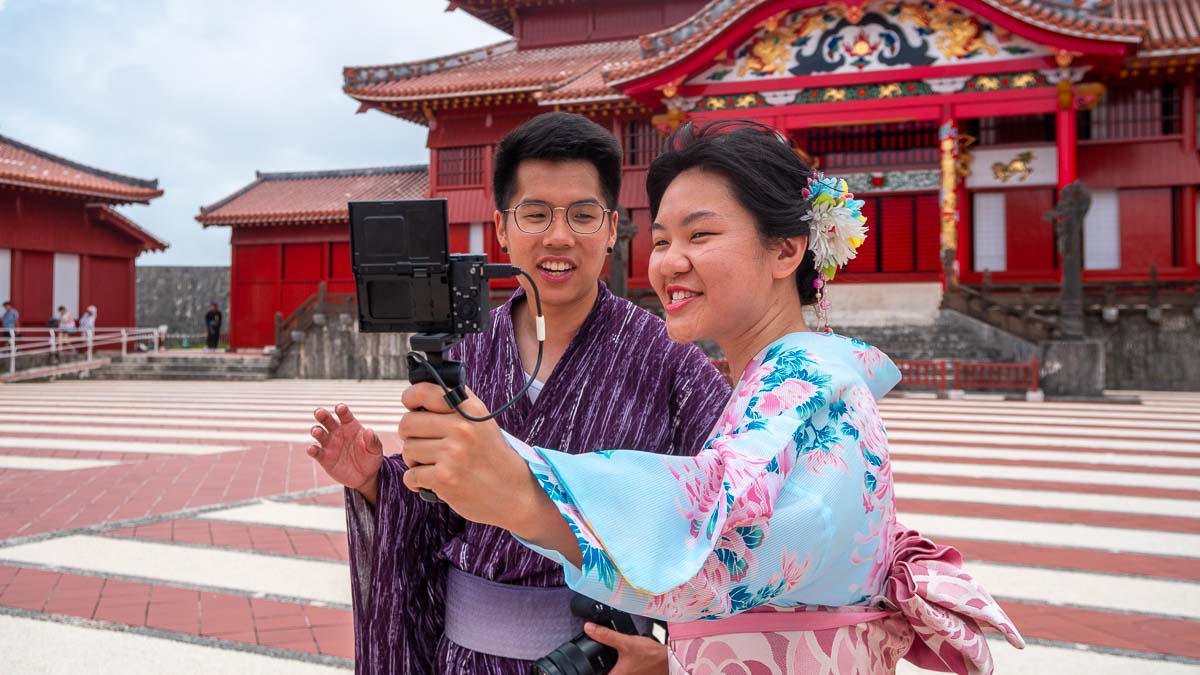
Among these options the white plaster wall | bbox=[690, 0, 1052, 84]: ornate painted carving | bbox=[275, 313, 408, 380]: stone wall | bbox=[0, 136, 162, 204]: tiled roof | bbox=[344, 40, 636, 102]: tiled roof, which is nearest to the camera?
bbox=[690, 0, 1052, 84]: ornate painted carving

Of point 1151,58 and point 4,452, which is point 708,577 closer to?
point 4,452

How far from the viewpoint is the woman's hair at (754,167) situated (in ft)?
3.87

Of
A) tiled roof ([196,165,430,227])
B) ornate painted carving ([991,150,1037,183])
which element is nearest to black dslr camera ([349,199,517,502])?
ornate painted carving ([991,150,1037,183])

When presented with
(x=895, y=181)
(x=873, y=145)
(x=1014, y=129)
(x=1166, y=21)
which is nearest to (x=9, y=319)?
(x=873, y=145)

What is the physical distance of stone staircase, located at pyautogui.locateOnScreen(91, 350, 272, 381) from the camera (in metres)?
16.5

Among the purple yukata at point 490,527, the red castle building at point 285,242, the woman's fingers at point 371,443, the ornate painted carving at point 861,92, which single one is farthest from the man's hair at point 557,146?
the red castle building at point 285,242

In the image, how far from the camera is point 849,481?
1016 millimetres

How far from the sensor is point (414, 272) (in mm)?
996

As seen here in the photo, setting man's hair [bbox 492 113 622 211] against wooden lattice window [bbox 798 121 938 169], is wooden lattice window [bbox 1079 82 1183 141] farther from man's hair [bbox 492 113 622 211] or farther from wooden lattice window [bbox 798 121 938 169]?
man's hair [bbox 492 113 622 211]

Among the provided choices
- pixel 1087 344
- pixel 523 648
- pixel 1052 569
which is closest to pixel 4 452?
pixel 523 648

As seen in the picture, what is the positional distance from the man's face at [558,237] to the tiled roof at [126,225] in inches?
859

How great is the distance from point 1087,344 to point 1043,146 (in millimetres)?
5485

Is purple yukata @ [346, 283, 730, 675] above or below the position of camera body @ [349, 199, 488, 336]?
below

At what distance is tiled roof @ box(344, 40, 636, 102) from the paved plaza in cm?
1029
